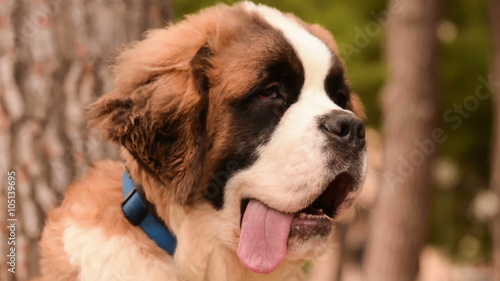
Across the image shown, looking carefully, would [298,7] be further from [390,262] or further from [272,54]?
[272,54]

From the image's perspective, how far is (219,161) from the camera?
3293 millimetres

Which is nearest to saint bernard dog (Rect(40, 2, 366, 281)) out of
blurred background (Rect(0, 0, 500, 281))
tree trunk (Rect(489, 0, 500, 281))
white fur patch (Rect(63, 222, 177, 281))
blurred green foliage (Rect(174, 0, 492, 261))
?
white fur patch (Rect(63, 222, 177, 281))

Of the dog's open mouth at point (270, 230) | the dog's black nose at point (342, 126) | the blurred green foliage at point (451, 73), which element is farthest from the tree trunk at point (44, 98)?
the blurred green foliage at point (451, 73)

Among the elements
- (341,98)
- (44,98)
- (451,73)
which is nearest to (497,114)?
(451,73)

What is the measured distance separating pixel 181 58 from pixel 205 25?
23 cm

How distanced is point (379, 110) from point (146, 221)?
9322 millimetres

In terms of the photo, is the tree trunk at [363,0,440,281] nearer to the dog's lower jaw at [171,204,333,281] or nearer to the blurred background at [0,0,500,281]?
the blurred background at [0,0,500,281]

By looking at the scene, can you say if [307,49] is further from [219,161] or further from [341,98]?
[219,161]

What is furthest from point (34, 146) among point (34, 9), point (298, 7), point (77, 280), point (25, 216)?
point (298, 7)

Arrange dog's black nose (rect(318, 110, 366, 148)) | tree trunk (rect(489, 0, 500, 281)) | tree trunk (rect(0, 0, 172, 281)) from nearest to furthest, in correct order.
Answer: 1. dog's black nose (rect(318, 110, 366, 148))
2. tree trunk (rect(0, 0, 172, 281))
3. tree trunk (rect(489, 0, 500, 281))

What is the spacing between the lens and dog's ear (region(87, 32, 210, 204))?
3.20m

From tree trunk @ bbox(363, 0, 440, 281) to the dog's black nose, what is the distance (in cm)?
609

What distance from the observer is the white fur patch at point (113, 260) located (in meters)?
3.21

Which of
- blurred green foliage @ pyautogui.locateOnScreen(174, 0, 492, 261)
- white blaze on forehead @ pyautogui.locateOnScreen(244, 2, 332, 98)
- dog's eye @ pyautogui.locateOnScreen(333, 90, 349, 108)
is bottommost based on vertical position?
blurred green foliage @ pyautogui.locateOnScreen(174, 0, 492, 261)
